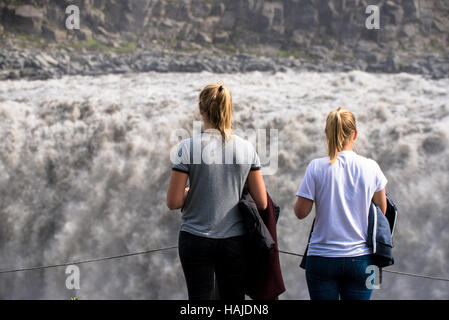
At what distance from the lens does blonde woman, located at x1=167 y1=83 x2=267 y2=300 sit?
116 inches

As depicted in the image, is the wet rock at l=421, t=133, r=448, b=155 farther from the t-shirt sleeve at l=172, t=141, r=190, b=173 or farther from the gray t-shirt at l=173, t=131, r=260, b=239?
the t-shirt sleeve at l=172, t=141, r=190, b=173

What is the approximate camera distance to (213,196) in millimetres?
3020

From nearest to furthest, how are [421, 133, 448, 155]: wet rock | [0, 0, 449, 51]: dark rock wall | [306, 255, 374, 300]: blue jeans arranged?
[306, 255, 374, 300]: blue jeans
[421, 133, 448, 155]: wet rock
[0, 0, 449, 51]: dark rock wall

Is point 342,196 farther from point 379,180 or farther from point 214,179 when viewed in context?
point 214,179

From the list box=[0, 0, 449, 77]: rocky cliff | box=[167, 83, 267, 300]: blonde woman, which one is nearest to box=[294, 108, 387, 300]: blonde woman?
box=[167, 83, 267, 300]: blonde woman

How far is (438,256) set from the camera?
282 inches

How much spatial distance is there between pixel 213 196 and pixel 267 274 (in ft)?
2.23

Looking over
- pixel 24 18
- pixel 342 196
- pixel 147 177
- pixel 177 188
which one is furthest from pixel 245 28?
pixel 177 188

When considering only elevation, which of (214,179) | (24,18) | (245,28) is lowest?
(214,179)

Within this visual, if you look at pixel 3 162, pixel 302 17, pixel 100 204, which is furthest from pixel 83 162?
pixel 302 17

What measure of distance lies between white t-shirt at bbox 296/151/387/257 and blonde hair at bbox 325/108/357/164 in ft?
0.17

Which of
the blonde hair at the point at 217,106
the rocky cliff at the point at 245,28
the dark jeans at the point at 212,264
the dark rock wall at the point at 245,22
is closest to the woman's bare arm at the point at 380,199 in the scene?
the dark jeans at the point at 212,264

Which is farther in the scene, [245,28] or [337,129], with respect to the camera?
[245,28]

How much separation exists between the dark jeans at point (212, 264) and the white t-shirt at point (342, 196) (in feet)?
1.60
